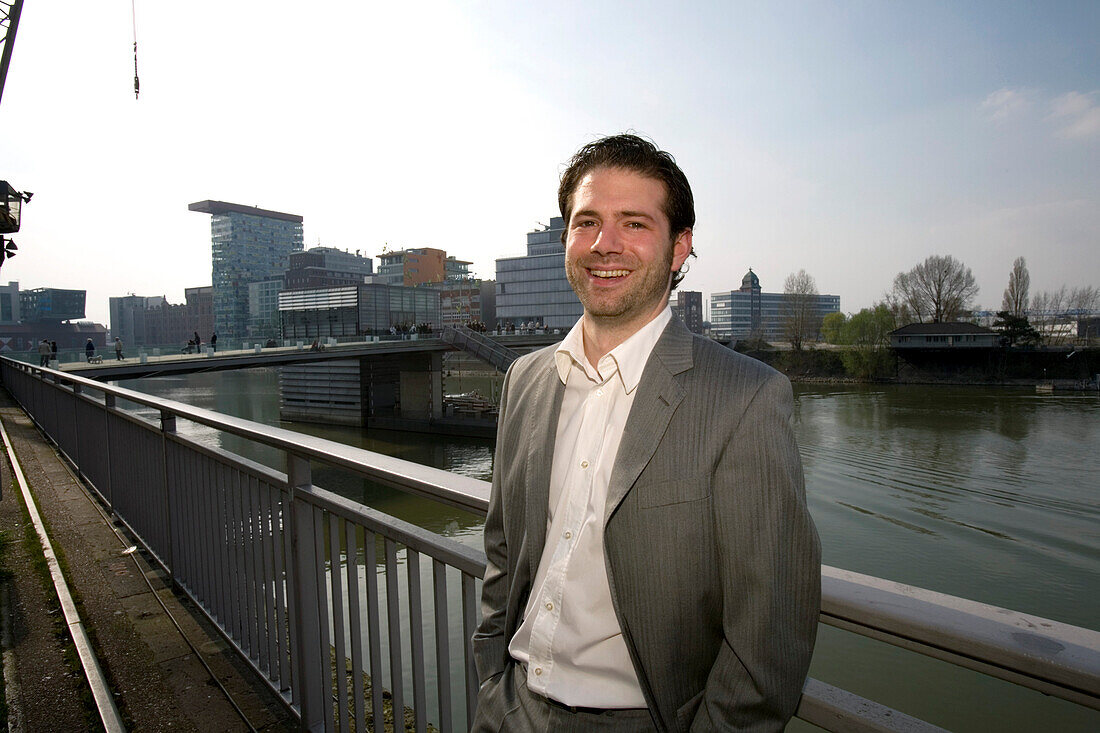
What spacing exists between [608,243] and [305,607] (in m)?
1.66

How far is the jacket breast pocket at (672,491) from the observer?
1.05m

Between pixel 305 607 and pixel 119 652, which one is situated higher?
pixel 305 607

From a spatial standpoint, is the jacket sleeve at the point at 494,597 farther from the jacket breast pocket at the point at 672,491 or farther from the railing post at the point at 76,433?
the railing post at the point at 76,433

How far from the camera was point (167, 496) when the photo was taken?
356 cm

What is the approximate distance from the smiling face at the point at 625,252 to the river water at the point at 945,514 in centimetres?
389

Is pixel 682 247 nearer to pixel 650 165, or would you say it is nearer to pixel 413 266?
pixel 650 165

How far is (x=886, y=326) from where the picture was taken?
60844 millimetres

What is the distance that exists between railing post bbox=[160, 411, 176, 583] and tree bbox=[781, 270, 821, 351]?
232 feet

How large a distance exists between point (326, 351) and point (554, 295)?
4134 cm

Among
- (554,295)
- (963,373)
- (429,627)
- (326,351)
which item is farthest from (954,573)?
(554,295)

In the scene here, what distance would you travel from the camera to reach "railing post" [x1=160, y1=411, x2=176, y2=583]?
3.40 metres

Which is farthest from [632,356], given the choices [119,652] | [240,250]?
[240,250]

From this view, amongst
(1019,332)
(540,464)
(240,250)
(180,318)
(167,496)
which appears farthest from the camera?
(240,250)


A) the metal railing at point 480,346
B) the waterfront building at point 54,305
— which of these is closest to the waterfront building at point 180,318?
the waterfront building at point 54,305
